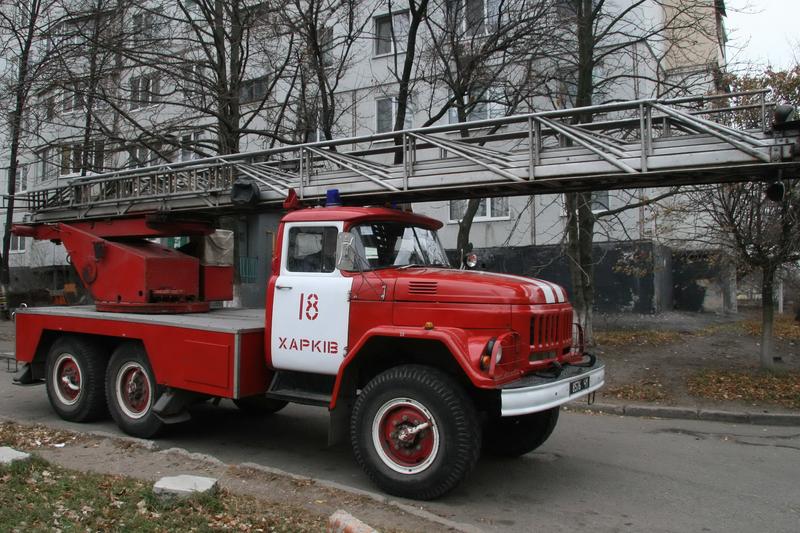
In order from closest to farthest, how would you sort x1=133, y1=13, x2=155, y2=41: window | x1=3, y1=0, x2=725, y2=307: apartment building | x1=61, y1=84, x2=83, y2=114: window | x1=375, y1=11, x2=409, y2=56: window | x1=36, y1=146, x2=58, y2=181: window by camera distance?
x1=3, y1=0, x2=725, y2=307: apartment building, x1=61, y1=84, x2=83, y2=114: window, x1=133, y1=13, x2=155, y2=41: window, x1=36, y1=146, x2=58, y2=181: window, x1=375, y1=11, x2=409, y2=56: window

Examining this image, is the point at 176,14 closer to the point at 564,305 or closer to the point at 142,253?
the point at 142,253

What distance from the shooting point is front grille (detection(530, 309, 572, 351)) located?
539 cm

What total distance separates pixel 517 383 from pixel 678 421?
16.2ft

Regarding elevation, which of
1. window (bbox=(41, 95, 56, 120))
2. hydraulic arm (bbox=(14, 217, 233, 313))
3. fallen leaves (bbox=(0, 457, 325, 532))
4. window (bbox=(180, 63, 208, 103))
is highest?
window (bbox=(180, 63, 208, 103))

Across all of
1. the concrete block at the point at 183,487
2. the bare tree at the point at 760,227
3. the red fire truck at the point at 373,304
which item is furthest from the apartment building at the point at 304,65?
the concrete block at the point at 183,487

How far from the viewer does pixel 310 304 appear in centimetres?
614

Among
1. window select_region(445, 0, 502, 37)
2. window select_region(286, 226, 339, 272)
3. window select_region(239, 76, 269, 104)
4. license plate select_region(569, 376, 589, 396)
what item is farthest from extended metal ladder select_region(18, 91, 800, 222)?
window select_region(239, 76, 269, 104)

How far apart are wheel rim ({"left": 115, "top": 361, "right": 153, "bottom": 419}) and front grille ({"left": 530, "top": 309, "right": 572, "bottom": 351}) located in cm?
447

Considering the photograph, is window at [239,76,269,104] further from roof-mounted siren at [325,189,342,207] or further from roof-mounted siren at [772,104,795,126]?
roof-mounted siren at [772,104,795,126]

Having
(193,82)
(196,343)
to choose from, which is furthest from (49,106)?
(196,343)

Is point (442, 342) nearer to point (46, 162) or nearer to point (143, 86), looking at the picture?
point (143, 86)

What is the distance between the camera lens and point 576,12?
12.8m

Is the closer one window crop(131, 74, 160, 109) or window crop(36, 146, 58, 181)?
window crop(131, 74, 160, 109)

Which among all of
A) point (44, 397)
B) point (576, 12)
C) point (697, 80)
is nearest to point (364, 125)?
point (576, 12)
